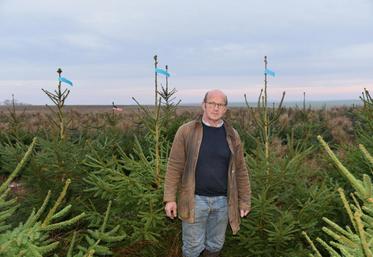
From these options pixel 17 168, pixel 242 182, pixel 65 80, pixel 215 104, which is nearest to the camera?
pixel 17 168

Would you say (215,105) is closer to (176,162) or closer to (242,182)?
(176,162)

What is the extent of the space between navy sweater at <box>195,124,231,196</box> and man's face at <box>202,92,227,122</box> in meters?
0.19

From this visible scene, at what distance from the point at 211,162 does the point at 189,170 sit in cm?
23

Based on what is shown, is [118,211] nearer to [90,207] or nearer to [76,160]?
[90,207]

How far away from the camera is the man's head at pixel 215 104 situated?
12.8ft

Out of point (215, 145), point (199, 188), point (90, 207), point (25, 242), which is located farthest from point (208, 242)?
point (25, 242)

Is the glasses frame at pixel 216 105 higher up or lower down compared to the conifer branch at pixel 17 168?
higher up

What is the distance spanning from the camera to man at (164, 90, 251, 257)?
4.04 metres

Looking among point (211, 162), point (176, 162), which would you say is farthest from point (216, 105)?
point (176, 162)

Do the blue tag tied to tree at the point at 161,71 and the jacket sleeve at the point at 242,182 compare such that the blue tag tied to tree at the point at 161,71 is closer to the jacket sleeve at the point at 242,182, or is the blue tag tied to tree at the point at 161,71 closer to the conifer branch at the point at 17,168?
the jacket sleeve at the point at 242,182

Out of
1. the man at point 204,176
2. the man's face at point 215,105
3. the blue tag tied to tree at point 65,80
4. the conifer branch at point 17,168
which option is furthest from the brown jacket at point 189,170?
the blue tag tied to tree at point 65,80

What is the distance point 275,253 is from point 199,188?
1.30 metres

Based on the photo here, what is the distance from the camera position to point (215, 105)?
391cm

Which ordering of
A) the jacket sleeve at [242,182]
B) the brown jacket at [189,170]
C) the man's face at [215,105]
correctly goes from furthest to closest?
the jacket sleeve at [242,182] → the brown jacket at [189,170] → the man's face at [215,105]
